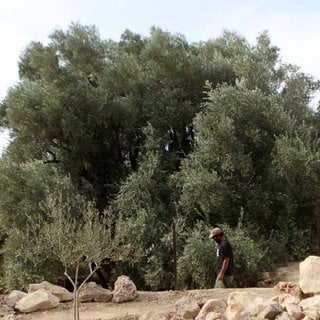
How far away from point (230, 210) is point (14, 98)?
A: 29.1 ft

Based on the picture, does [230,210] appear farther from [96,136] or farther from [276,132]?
[96,136]

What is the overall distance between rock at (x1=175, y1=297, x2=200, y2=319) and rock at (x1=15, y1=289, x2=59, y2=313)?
3.41m

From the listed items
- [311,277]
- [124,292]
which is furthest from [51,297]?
[311,277]

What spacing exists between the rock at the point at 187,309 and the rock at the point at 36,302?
3.41 metres

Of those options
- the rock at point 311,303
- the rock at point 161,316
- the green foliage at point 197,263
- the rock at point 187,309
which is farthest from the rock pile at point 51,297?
the rock at point 311,303

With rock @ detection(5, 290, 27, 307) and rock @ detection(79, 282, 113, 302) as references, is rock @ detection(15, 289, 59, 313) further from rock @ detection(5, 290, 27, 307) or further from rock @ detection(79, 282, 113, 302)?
rock @ detection(79, 282, 113, 302)

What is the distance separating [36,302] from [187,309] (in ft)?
12.6

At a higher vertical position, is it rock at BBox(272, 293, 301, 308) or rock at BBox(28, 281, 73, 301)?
rock at BBox(28, 281, 73, 301)

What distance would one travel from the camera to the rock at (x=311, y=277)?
9250 mm

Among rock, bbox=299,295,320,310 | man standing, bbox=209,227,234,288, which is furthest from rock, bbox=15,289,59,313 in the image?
rock, bbox=299,295,320,310

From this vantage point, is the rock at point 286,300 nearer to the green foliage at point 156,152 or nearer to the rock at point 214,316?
the rock at point 214,316

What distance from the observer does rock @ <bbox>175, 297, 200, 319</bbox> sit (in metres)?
9.54

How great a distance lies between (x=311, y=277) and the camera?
9383mm

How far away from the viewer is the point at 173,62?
2019 centimetres
